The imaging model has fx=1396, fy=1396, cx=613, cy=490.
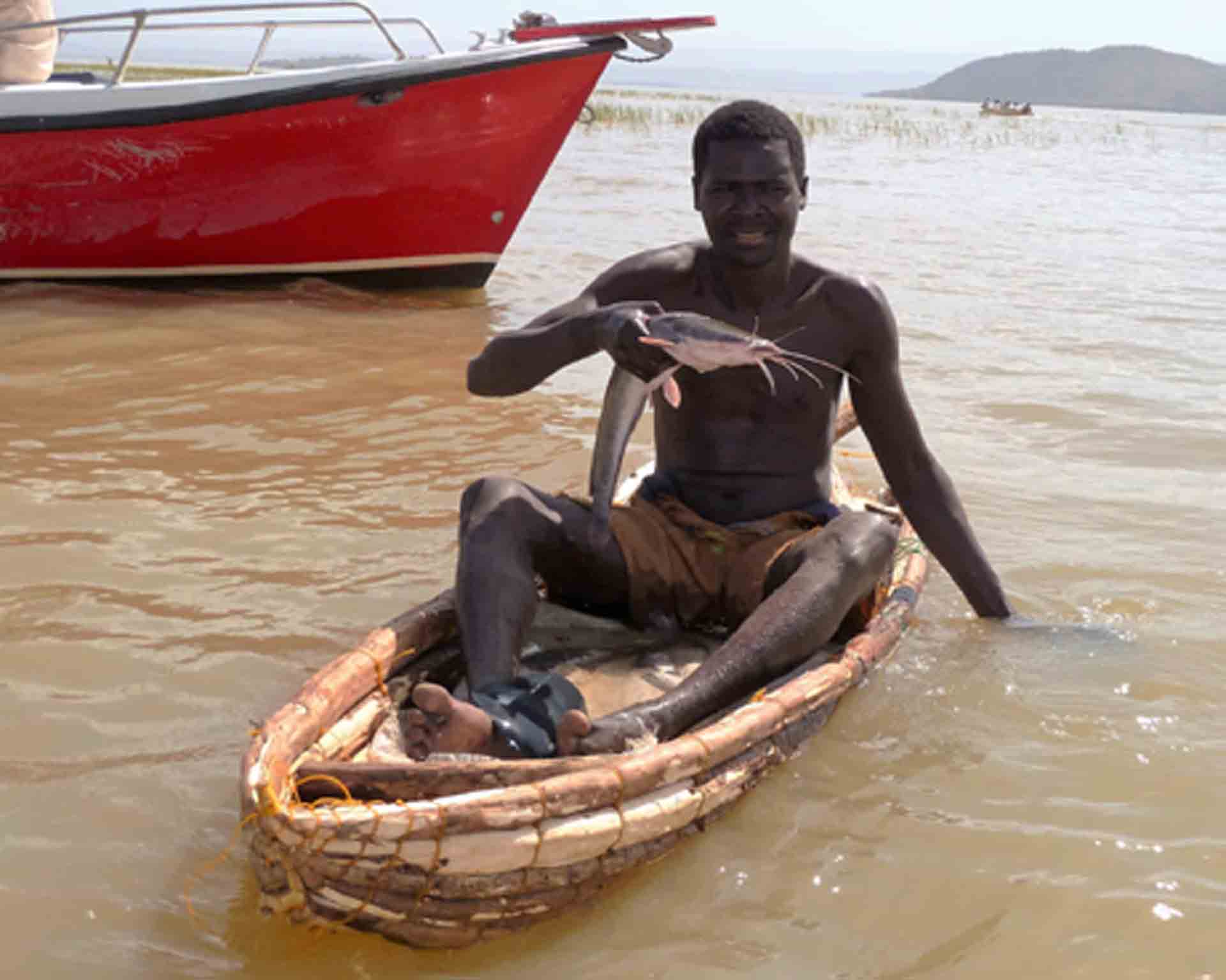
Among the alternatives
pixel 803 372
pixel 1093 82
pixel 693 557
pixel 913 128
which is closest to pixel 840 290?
pixel 803 372

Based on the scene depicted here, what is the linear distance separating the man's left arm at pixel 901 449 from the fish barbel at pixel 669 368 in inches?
4.8

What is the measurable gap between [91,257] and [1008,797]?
22.5 feet

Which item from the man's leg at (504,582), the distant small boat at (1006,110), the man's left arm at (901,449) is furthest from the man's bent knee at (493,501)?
the distant small boat at (1006,110)

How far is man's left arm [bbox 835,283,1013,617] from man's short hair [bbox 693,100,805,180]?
384 millimetres

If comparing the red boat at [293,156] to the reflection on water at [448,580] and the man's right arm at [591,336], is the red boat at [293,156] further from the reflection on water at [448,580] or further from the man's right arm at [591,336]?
the man's right arm at [591,336]

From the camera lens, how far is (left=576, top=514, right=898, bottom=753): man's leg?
281 centimetres

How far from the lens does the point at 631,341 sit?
275 centimetres

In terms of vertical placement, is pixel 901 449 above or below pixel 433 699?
above

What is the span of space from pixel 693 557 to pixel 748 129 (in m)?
1.02

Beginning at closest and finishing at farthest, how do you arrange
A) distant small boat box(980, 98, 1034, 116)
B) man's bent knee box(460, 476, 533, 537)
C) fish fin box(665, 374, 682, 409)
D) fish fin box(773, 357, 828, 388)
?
fish fin box(665, 374, 682, 409), man's bent knee box(460, 476, 533, 537), fish fin box(773, 357, 828, 388), distant small boat box(980, 98, 1034, 116)

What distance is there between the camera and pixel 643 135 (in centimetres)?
2717

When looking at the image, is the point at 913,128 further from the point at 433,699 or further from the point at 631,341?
the point at 433,699

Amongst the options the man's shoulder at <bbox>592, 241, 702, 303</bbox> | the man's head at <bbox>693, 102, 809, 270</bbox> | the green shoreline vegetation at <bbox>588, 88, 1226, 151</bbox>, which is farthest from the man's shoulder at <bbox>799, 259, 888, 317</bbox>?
the green shoreline vegetation at <bbox>588, 88, 1226, 151</bbox>

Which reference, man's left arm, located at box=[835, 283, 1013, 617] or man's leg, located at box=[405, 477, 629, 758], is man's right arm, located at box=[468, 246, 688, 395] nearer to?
man's leg, located at box=[405, 477, 629, 758]
